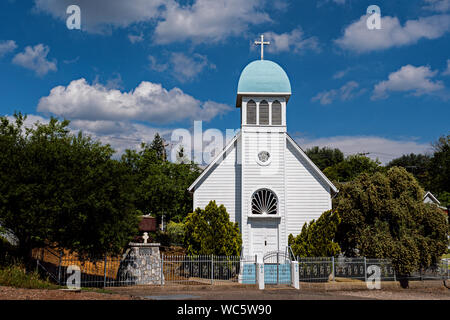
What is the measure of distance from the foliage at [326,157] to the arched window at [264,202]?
58688 mm

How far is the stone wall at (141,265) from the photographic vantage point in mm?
16656

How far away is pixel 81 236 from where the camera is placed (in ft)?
49.9

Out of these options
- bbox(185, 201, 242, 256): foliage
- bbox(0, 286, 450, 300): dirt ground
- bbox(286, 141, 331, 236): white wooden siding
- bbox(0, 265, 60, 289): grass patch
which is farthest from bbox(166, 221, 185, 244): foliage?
bbox(0, 265, 60, 289): grass patch

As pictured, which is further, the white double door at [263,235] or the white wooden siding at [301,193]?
the white wooden siding at [301,193]

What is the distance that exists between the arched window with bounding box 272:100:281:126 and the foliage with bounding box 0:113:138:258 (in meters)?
9.31

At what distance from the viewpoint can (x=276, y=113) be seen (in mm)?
22125

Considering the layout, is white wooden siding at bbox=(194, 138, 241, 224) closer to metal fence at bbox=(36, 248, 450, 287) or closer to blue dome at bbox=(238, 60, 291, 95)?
metal fence at bbox=(36, 248, 450, 287)

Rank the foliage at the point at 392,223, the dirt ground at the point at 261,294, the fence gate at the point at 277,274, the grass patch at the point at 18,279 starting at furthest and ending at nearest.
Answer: the foliage at the point at 392,223, the fence gate at the point at 277,274, the dirt ground at the point at 261,294, the grass patch at the point at 18,279

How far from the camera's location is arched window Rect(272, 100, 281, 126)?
22062 millimetres

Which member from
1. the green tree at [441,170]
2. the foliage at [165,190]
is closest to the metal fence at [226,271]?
the foliage at [165,190]

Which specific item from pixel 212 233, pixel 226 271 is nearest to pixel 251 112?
pixel 212 233

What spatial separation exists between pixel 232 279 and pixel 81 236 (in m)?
7.37

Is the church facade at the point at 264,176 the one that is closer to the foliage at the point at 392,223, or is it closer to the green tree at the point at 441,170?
the foliage at the point at 392,223
